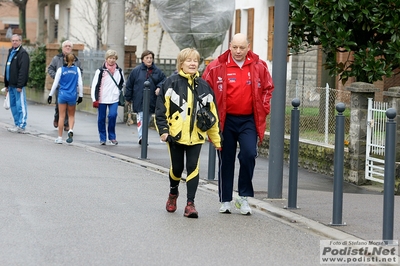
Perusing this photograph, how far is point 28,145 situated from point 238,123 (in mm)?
7422

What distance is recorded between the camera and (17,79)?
61.0 ft

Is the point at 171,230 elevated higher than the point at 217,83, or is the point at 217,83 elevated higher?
the point at 217,83

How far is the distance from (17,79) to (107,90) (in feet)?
7.90

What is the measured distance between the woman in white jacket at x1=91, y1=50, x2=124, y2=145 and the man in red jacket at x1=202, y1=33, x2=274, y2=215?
7.37m

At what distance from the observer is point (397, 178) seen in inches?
491

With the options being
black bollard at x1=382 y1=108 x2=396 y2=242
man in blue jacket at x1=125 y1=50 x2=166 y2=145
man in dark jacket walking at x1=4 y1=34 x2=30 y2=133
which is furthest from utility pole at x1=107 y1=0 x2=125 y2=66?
black bollard at x1=382 y1=108 x2=396 y2=242

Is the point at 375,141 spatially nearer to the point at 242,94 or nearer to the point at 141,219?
the point at 242,94

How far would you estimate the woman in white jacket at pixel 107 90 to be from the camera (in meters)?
17.0

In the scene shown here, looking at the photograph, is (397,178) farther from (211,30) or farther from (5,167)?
(211,30)

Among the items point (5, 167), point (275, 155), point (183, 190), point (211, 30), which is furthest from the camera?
point (211, 30)

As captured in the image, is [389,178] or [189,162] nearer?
[389,178]

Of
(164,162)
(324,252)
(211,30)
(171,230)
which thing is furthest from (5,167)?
(211,30)

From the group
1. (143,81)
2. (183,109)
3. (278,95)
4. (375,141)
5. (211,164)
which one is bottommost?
(211,164)

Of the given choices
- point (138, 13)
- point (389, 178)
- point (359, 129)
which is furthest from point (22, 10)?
point (389, 178)
